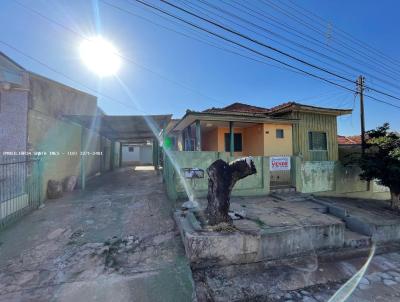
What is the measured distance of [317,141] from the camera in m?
11.9

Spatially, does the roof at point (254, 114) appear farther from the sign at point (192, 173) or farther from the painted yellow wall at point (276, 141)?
the sign at point (192, 173)

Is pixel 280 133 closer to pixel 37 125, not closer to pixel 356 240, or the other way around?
pixel 356 240

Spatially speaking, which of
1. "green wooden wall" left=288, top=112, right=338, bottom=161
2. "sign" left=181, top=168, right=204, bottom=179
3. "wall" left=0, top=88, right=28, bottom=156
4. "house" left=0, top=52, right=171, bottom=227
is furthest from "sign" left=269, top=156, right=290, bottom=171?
"wall" left=0, top=88, right=28, bottom=156

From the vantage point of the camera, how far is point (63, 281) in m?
3.35

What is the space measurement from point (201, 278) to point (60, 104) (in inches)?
313

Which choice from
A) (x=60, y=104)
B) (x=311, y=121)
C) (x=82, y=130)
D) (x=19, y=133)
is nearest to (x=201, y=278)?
(x=19, y=133)

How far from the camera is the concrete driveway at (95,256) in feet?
10.4

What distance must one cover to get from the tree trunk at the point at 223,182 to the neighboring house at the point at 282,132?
18.9 feet

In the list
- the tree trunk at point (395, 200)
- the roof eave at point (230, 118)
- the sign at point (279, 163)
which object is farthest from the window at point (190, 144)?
the tree trunk at point (395, 200)

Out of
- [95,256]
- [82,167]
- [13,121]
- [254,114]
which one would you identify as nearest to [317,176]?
[254,114]

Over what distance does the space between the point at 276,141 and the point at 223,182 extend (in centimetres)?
747

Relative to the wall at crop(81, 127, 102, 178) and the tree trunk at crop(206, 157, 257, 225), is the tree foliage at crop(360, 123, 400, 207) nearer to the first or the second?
the tree trunk at crop(206, 157, 257, 225)

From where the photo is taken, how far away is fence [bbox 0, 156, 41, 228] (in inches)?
203

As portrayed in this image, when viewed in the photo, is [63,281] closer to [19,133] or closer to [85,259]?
[85,259]
